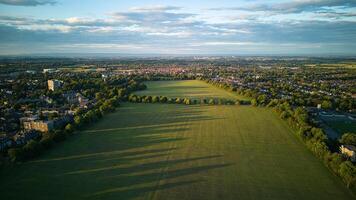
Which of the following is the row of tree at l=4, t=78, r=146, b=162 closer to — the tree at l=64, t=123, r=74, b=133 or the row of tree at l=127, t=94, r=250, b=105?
the tree at l=64, t=123, r=74, b=133

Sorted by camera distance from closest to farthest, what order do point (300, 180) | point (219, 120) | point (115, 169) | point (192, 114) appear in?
point (300, 180) → point (115, 169) → point (219, 120) → point (192, 114)

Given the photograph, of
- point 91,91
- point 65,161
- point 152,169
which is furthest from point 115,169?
point 91,91

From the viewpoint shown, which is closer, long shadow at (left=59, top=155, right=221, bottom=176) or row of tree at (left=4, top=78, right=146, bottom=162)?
long shadow at (left=59, top=155, right=221, bottom=176)

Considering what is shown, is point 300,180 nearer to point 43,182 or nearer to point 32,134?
point 43,182

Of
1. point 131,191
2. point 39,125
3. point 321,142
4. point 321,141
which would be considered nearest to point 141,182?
point 131,191

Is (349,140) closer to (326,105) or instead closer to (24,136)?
(326,105)

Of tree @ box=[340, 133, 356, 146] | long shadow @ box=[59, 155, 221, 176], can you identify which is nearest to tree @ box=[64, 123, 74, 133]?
long shadow @ box=[59, 155, 221, 176]
